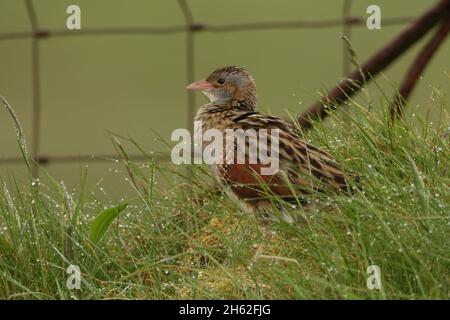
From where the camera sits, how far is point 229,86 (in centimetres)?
612

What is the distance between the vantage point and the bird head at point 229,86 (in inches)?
240

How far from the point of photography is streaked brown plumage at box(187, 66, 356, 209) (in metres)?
4.70

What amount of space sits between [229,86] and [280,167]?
126cm

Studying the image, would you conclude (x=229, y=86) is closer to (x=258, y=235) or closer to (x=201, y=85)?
(x=201, y=85)

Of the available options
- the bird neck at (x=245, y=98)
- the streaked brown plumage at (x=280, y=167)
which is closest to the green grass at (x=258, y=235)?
the streaked brown plumage at (x=280, y=167)

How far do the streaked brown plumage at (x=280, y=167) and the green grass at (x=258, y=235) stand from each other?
78 mm

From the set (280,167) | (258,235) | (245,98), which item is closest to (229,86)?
(245,98)

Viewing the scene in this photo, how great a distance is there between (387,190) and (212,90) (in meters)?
2.08

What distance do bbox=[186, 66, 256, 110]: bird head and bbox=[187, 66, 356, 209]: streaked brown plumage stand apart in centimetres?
7

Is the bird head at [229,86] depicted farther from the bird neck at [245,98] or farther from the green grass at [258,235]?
the green grass at [258,235]

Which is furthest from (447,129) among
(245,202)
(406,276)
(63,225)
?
(63,225)

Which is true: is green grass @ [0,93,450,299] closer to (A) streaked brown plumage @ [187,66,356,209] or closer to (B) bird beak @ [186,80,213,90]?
(A) streaked brown plumage @ [187,66,356,209]

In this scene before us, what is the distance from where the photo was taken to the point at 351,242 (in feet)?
13.3

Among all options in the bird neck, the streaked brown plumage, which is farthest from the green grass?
the bird neck
